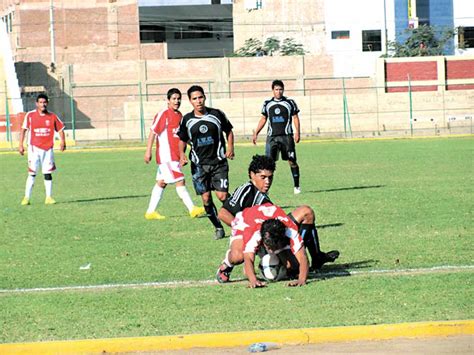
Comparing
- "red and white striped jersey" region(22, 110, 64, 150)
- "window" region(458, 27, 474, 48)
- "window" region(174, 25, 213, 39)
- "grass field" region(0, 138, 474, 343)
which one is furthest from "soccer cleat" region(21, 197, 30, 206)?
"window" region(174, 25, 213, 39)

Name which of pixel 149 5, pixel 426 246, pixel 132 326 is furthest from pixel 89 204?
pixel 149 5

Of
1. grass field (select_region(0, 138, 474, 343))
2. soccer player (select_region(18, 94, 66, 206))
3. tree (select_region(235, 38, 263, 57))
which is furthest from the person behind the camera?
tree (select_region(235, 38, 263, 57))

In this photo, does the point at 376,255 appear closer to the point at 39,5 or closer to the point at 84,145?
Result: the point at 84,145

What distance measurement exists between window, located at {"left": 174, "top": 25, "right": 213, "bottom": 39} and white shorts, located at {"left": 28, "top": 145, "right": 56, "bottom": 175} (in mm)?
88156

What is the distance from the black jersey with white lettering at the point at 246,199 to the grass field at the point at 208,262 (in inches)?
28.8

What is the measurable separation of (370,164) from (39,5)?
5961 cm

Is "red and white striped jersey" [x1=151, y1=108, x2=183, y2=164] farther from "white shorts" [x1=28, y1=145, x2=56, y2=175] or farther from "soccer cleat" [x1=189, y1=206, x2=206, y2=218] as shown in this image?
"white shorts" [x1=28, y1=145, x2=56, y2=175]

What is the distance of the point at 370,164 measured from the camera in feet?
105

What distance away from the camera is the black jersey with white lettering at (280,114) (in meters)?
22.2

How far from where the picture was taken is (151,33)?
110188 millimetres

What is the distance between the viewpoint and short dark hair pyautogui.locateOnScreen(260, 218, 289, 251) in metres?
10.7

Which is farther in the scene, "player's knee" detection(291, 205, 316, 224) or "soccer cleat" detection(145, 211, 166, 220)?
"soccer cleat" detection(145, 211, 166, 220)

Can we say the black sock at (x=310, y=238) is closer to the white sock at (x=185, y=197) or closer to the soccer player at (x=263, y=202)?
the soccer player at (x=263, y=202)

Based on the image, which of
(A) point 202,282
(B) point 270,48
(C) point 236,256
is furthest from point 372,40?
(C) point 236,256
